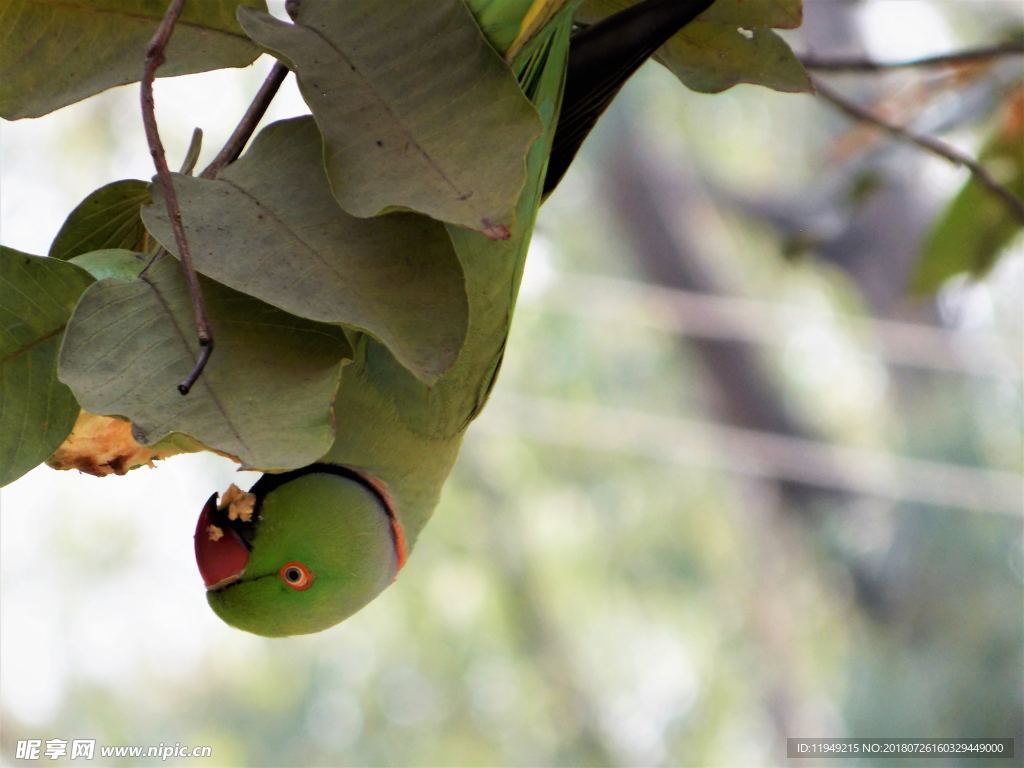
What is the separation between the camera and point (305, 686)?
4.93m

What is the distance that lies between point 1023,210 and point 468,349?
57 centimetres

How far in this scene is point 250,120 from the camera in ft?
1.85

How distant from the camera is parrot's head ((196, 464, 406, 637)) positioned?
0.64 m

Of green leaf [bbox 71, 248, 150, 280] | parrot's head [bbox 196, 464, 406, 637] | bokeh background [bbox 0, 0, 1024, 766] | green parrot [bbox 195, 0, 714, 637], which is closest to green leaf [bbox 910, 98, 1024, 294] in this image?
green parrot [bbox 195, 0, 714, 637]

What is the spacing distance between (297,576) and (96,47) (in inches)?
12.4

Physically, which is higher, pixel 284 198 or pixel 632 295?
pixel 632 295

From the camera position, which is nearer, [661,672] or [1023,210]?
[1023,210]

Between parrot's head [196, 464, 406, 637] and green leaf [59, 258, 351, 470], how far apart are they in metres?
0.17

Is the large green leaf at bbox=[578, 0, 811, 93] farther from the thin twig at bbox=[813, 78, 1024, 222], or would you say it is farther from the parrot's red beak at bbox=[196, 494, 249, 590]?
the parrot's red beak at bbox=[196, 494, 249, 590]

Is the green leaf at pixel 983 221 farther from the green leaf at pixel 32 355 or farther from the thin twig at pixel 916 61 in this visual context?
the green leaf at pixel 32 355

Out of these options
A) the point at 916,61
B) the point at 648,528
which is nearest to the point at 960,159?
the point at 916,61

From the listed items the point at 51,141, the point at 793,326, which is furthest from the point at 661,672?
the point at 51,141

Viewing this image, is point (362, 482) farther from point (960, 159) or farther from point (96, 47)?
point (960, 159)

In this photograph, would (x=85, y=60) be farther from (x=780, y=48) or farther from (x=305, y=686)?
(x=305, y=686)
